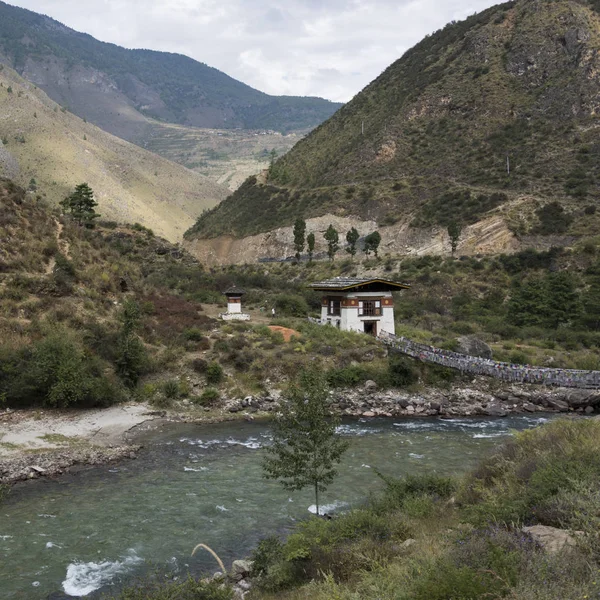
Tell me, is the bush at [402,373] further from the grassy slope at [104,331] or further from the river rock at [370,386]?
the river rock at [370,386]

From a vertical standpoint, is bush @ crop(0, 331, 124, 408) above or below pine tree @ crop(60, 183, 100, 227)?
below

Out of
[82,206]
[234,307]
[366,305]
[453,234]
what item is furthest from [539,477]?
[82,206]

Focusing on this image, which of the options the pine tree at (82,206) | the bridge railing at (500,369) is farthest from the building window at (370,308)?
the pine tree at (82,206)

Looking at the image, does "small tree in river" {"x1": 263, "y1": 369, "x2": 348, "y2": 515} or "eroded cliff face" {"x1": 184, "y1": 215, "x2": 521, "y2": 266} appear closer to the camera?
"small tree in river" {"x1": 263, "y1": 369, "x2": 348, "y2": 515}

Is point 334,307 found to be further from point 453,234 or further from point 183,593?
point 183,593

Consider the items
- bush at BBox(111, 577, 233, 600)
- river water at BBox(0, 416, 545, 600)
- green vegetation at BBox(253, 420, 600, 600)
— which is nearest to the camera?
green vegetation at BBox(253, 420, 600, 600)

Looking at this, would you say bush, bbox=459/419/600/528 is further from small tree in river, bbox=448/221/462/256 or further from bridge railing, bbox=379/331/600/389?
small tree in river, bbox=448/221/462/256

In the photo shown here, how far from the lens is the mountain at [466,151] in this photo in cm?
6888

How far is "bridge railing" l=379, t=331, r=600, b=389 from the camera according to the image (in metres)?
27.9

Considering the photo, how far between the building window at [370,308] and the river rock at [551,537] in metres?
30.6

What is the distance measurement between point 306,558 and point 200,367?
22330mm

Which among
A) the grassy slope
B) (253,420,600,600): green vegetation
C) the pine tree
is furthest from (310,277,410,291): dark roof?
the pine tree

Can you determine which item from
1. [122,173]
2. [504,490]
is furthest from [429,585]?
[122,173]

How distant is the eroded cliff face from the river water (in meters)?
45.0
